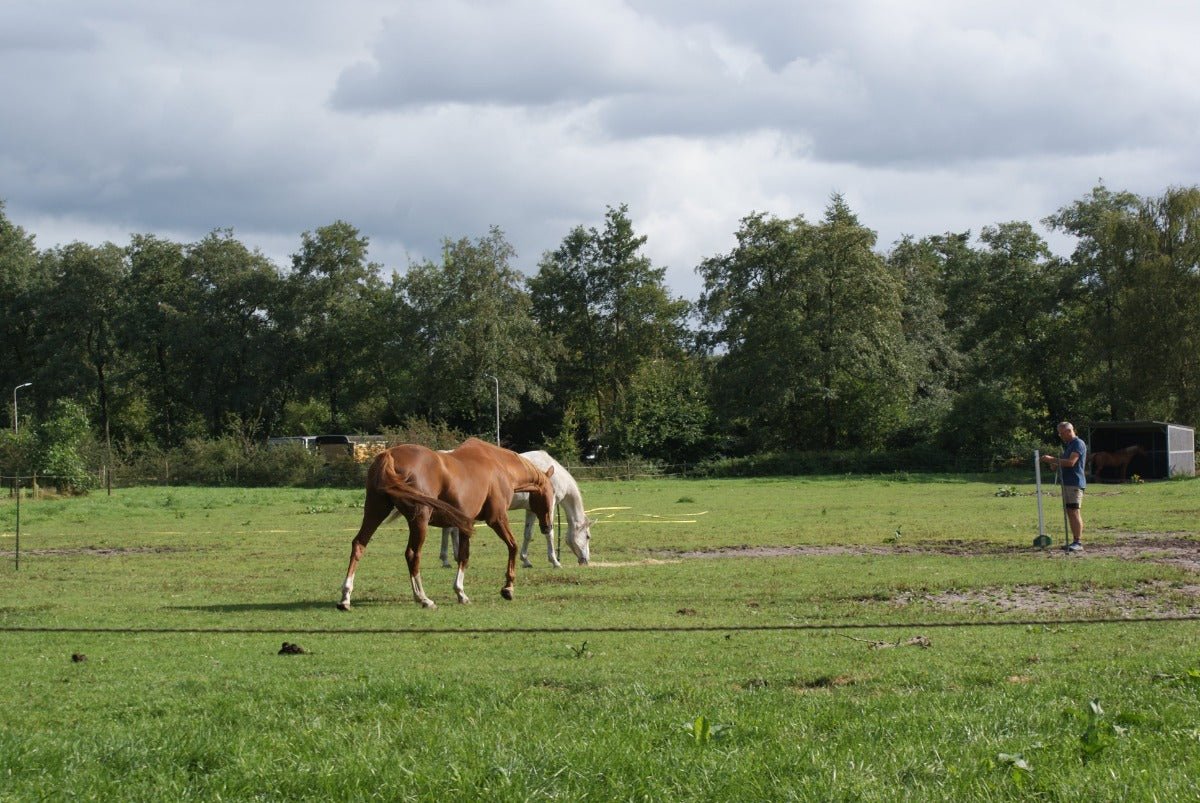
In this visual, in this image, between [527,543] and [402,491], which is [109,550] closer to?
[527,543]

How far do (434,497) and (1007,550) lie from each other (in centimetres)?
994

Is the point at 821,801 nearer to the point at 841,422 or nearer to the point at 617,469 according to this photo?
the point at 617,469

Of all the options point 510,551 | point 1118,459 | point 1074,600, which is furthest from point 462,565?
point 1118,459

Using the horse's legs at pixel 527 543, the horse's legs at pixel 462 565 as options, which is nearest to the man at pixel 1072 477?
the horse's legs at pixel 527 543

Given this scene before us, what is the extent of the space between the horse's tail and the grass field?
3.85ft

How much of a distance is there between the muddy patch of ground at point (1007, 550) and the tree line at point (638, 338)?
45.0 m

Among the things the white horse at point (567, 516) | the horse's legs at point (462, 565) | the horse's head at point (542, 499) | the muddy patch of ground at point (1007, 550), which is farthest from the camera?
the white horse at point (567, 516)

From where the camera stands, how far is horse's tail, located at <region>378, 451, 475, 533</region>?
44.0ft

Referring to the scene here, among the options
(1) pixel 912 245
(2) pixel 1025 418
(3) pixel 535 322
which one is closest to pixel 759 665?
(2) pixel 1025 418

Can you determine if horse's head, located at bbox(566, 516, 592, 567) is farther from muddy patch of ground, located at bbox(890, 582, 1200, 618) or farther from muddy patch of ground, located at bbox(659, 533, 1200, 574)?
muddy patch of ground, located at bbox(890, 582, 1200, 618)

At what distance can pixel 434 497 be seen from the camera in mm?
13719

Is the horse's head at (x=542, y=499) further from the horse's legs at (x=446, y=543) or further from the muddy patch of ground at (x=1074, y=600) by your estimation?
the muddy patch of ground at (x=1074, y=600)

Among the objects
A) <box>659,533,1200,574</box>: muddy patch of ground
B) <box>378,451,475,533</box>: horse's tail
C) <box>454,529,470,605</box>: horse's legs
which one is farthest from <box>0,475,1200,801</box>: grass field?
<box>378,451,475,533</box>: horse's tail

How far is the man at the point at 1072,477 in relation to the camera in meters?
18.3
